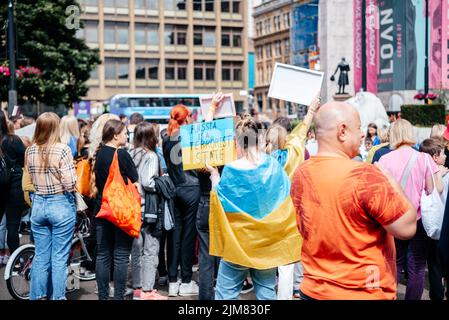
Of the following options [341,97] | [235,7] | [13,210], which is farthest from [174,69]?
[13,210]

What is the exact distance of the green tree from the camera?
3125 centimetres

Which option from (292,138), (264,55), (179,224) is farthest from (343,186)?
(264,55)

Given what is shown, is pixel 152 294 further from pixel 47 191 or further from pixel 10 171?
pixel 10 171

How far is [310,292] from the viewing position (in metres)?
3.60

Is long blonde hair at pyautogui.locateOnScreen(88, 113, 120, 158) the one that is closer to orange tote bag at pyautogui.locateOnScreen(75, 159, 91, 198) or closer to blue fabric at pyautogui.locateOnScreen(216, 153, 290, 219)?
orange tote bag at pyautogui.locateOnScreen(75, 159, 91, 198)

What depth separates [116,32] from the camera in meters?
76.4

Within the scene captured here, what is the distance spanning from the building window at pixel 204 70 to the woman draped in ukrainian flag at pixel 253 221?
76.0m

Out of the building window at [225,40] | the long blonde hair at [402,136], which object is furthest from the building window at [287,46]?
the long blonde hair at [402,136]

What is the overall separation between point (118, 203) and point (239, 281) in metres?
1.56

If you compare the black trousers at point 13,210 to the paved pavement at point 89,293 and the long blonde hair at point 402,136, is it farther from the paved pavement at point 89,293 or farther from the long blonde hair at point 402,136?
the long blonde hair at point 402,136

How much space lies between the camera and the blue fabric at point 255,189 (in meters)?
5.18

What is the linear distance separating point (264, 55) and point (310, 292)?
102m

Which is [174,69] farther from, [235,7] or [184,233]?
[184,233]

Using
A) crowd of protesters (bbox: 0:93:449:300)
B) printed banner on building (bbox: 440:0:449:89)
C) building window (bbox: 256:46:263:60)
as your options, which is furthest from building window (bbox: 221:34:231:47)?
crowd of protesters (bbox: 0:93:449:300)
